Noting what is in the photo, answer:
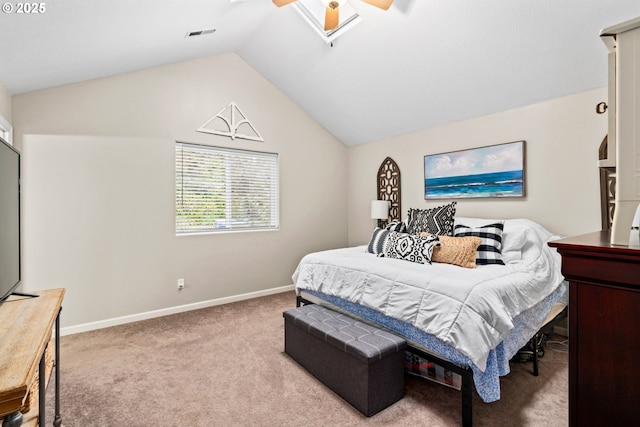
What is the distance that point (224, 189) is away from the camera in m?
3.96

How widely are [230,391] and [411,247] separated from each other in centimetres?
176

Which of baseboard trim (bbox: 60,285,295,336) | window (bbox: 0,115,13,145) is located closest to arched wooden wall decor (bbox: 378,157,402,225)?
baseboard trim (bbox: 60,285,295,336)

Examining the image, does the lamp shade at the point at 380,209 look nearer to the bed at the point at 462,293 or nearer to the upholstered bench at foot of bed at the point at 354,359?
the bed at the point at 462,293

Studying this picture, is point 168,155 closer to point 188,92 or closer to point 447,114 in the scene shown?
point 188,92

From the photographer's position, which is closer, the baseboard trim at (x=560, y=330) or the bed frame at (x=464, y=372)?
the bed frame at (x=464, y=372)

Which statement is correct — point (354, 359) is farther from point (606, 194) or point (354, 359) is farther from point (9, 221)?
point (606, 194)

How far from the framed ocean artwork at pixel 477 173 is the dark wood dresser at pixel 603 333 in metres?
2.76

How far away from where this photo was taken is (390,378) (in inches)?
75.0

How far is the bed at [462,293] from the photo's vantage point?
1745 mm

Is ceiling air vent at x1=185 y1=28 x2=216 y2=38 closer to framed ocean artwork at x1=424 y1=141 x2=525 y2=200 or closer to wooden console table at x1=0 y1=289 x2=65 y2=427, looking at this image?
wooden console table at x1=0 y1=289 x2=65 y2=427

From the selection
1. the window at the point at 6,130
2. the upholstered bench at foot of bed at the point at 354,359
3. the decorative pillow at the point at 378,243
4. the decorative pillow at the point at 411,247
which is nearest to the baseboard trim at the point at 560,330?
the decorative pillow at the point at 411,247

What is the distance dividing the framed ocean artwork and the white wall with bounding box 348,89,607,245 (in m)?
0.07

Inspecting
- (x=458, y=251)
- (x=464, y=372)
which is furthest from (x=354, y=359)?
(x=458, y=251)

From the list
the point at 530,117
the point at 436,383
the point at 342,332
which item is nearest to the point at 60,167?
the point at 342,332
